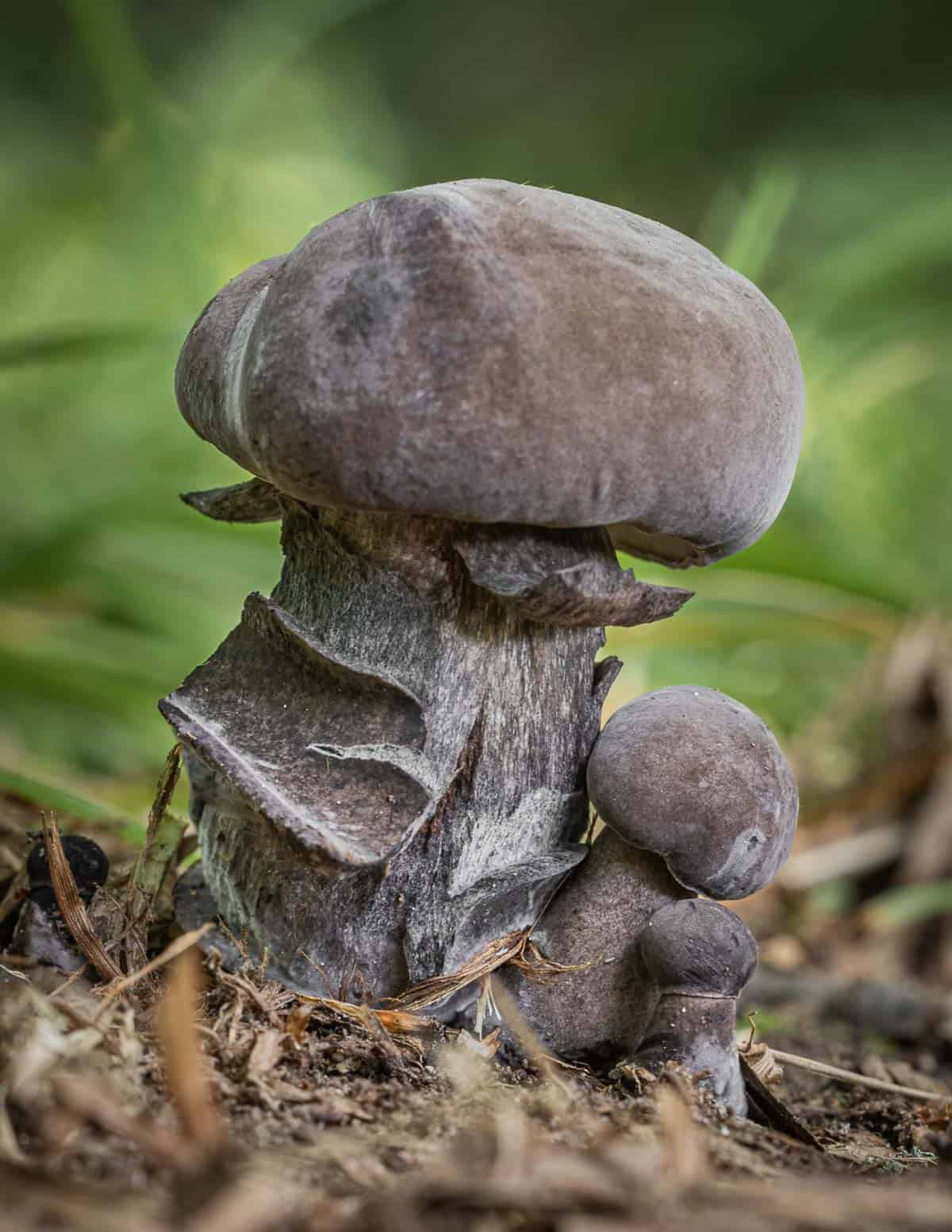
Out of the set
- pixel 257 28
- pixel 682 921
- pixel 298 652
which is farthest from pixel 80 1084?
pixel 257 28

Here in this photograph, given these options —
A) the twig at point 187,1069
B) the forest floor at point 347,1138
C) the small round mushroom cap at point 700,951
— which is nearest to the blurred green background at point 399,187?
the small round mushroom cap at point 700,951

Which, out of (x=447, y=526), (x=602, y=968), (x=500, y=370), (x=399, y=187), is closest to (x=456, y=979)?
(x=602, y=968)

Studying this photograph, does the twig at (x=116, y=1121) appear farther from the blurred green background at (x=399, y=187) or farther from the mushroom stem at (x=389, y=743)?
the blurred green background at (x=399, y=187)

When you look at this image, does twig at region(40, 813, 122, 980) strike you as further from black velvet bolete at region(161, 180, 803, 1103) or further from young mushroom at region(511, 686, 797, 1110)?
Result: young mushroom at region(511, 686, 797, 1110)

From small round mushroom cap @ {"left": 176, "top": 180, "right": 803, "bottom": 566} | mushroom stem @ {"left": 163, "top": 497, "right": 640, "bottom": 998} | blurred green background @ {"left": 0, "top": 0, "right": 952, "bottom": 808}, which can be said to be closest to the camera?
small round mushroom cap @ {"left": 176, "top": 180, "right": 803, "bottom": 566}

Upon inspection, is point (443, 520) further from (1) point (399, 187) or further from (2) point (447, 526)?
(1) point (399, 187)

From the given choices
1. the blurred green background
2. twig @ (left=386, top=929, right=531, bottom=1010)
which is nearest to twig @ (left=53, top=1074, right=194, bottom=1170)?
twig @ (left=386, top=929, right=531, bottom=1010)

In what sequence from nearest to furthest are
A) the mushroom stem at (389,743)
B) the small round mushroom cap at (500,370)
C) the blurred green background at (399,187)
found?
the small round mushroom cap at (500,370), the mushroom stem at (389,743), the blurred green background at (399,187)
